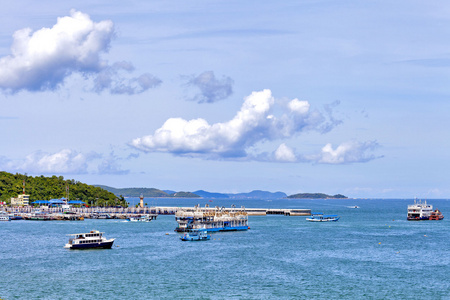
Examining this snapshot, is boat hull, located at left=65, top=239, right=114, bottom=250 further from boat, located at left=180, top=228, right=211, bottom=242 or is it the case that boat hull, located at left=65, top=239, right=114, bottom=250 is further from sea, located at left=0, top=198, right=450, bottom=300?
boat, located at left=180, top=228, right=211, bottom=242

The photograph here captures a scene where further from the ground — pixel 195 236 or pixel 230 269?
pixel 195 236

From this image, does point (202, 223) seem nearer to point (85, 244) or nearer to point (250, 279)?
point (85, 244)

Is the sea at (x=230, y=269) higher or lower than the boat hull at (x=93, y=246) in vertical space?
lower

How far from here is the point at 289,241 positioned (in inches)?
6334

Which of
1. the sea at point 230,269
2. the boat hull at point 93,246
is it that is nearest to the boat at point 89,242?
the boat hull at point 93,246

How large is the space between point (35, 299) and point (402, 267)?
227 ft

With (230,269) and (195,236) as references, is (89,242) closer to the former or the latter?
(195,236)

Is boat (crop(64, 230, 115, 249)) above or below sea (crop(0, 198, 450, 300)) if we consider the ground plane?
above

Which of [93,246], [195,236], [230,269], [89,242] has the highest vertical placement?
[89,242]

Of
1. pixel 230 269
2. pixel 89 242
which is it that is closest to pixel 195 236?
pixel 89 242

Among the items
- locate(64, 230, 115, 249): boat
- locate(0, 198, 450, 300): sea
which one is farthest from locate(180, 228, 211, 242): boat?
locate(64, 230, 115, 249): boat

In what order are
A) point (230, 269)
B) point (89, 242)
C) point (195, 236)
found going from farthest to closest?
point (195, 236)
point (89, 242)
point (230, 269)

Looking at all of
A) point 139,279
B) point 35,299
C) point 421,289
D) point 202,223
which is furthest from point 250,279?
point 202,223

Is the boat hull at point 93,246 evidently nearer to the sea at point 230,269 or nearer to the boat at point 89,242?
the boat at point 89,242
